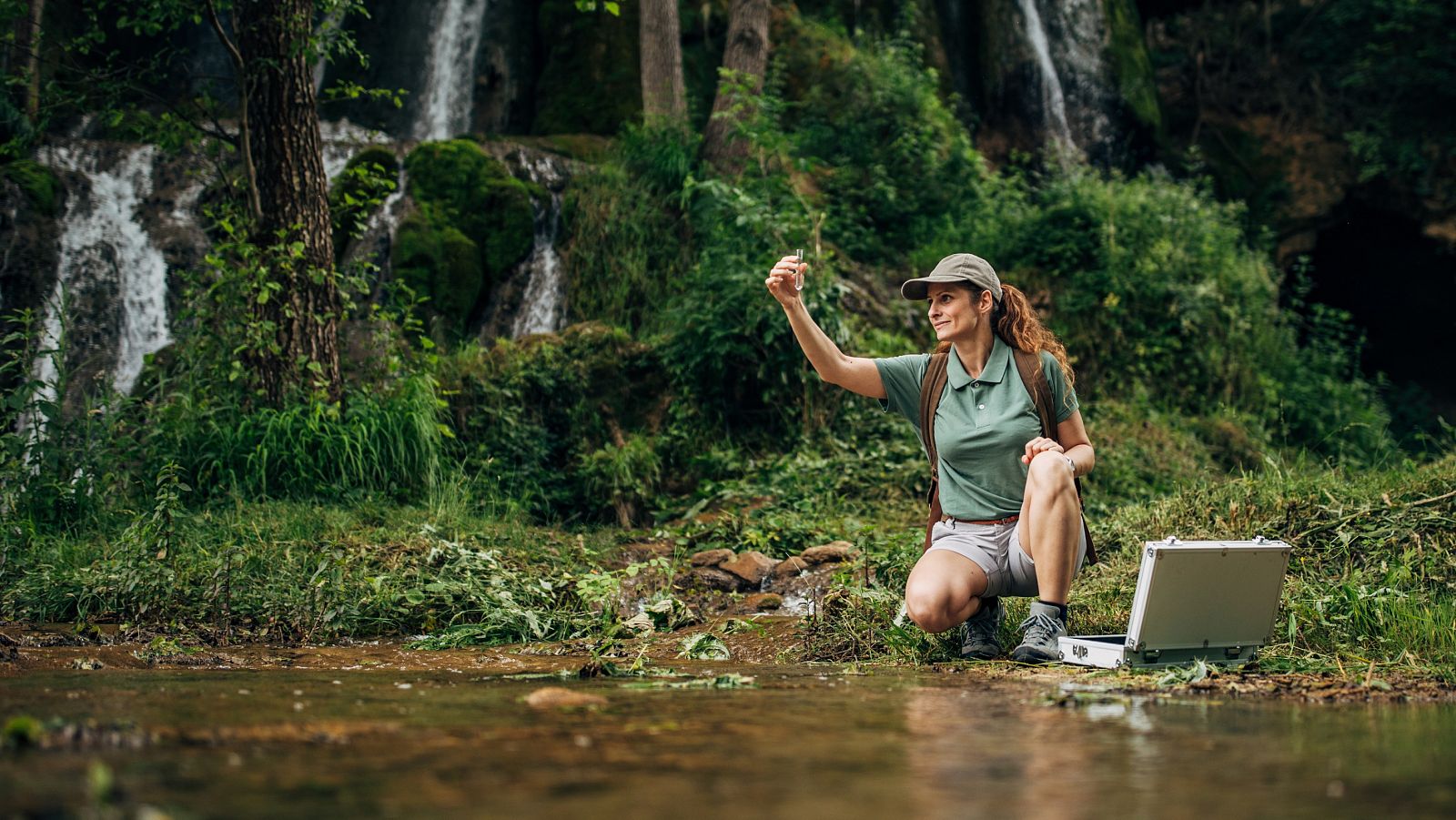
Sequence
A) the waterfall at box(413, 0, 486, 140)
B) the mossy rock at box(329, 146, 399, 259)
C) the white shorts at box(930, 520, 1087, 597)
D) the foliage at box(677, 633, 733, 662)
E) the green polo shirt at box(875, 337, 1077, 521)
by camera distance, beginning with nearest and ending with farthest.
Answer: the white shorts at box(930, 520, 1087, 597)
the green polo shirt at box(875, 337, 1077, 521)
the foliage at box(677, 633, 733, 662)
the mossy rock at box(329, 146, 399, 259)
the waterfall at box(413, 0, 486, 140)

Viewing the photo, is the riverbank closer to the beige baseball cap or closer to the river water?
the river water

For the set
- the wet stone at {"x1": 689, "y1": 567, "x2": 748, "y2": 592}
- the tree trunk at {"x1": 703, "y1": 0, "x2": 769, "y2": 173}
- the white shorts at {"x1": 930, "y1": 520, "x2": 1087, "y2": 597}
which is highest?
the tree trunk at {"x1": 703, "y1": 0, "x2": 769, "y2": 173}

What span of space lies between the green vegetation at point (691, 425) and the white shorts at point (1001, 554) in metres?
0.35

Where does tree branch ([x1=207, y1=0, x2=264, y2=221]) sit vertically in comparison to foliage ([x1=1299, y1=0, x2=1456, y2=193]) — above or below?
below

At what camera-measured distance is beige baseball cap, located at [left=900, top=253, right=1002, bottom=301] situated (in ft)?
14.8

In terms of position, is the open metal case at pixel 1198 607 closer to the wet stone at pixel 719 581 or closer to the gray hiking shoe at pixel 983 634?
the gray hiking shoe at pixel 983 634

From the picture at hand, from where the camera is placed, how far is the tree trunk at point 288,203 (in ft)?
24.0

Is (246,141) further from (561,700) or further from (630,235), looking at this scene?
(561,700)

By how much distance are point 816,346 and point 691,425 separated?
15.9ft

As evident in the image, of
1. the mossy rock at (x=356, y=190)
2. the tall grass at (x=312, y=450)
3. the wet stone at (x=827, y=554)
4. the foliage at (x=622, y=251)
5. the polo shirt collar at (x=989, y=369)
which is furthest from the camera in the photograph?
the foliage at (x=622, y=251)

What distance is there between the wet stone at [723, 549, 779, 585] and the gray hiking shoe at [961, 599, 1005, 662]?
6.96 ft

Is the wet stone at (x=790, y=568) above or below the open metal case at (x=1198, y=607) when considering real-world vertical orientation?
below

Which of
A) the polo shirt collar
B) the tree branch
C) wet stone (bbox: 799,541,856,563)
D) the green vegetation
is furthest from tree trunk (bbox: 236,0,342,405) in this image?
the polo shirt collar

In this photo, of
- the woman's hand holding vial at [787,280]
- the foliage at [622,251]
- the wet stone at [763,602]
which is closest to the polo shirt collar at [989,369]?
the woman's hand holding vial at [787,280]
